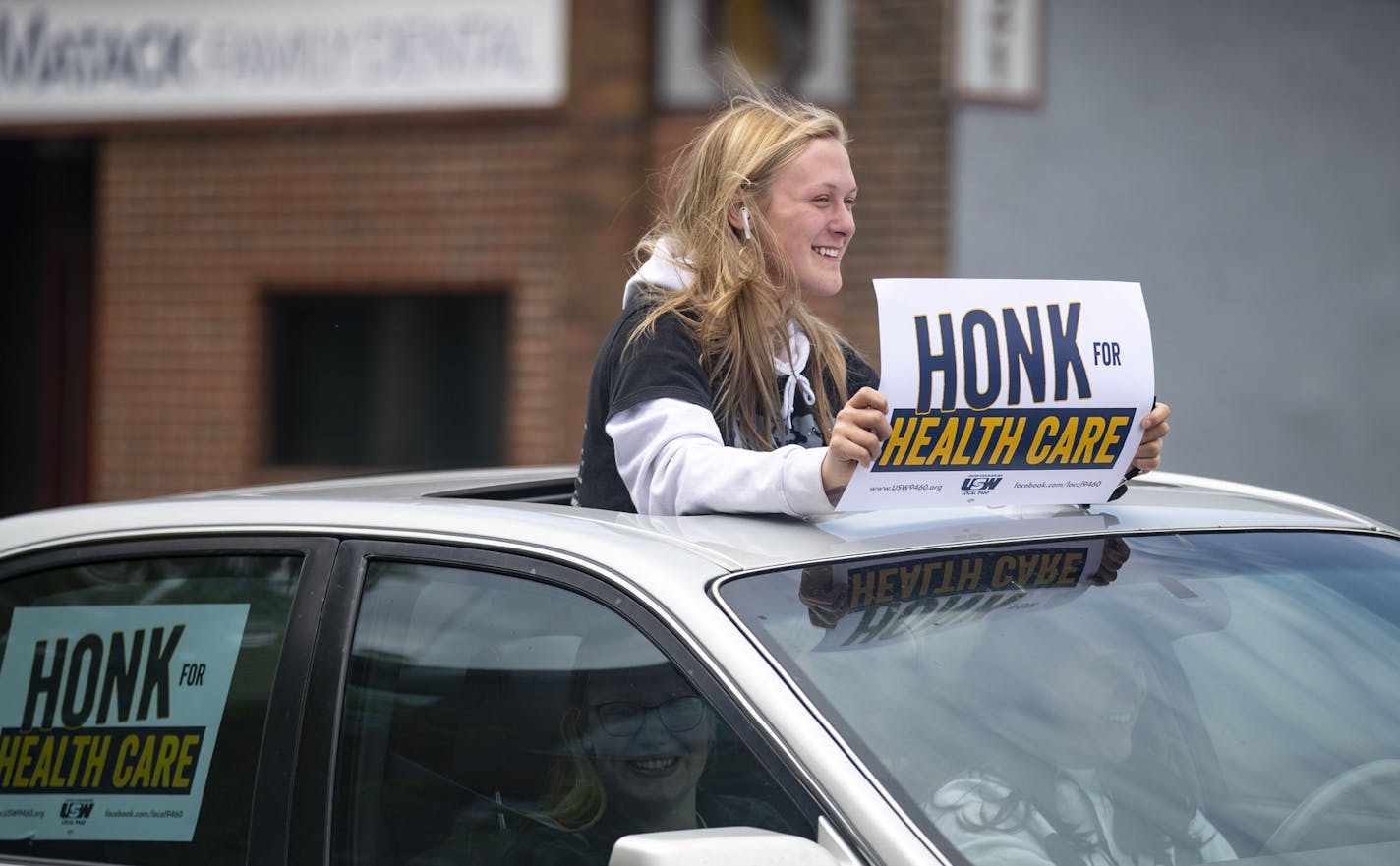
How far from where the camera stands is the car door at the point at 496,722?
1.97 metres

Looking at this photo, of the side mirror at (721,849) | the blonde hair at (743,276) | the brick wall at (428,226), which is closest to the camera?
the side mirror at (721,849)

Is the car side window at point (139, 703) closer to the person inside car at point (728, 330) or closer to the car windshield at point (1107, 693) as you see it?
the person inside car at point (728, 330)

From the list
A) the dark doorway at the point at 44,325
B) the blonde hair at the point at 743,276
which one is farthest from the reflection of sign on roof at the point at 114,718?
the dark doorway at the point at 44,325

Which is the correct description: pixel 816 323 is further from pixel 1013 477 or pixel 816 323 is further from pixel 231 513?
pixel 231 513

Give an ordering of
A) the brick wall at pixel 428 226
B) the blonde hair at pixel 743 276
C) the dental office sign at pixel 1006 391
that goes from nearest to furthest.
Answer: the dental office sign at pixel 1006 391, the blonde hair at pixel 743 276, the brick wall at pixel 428 226

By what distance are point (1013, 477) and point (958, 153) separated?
586 centimetres

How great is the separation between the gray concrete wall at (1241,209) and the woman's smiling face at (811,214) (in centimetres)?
533

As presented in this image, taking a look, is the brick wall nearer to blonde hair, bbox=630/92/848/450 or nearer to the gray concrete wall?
the gray concrete wall

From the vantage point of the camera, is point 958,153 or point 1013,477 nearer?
point 1013,477

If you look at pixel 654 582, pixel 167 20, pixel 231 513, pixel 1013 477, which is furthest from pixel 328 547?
pixel 167 20

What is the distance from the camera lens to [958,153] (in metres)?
7.92

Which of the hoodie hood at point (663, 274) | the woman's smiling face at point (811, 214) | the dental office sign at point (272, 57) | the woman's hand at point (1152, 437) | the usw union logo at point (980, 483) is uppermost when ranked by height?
the dental office sign at point (272, 57)

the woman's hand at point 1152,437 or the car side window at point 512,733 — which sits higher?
the woman's hand at point 1152,437

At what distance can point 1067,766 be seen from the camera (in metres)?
1.93
